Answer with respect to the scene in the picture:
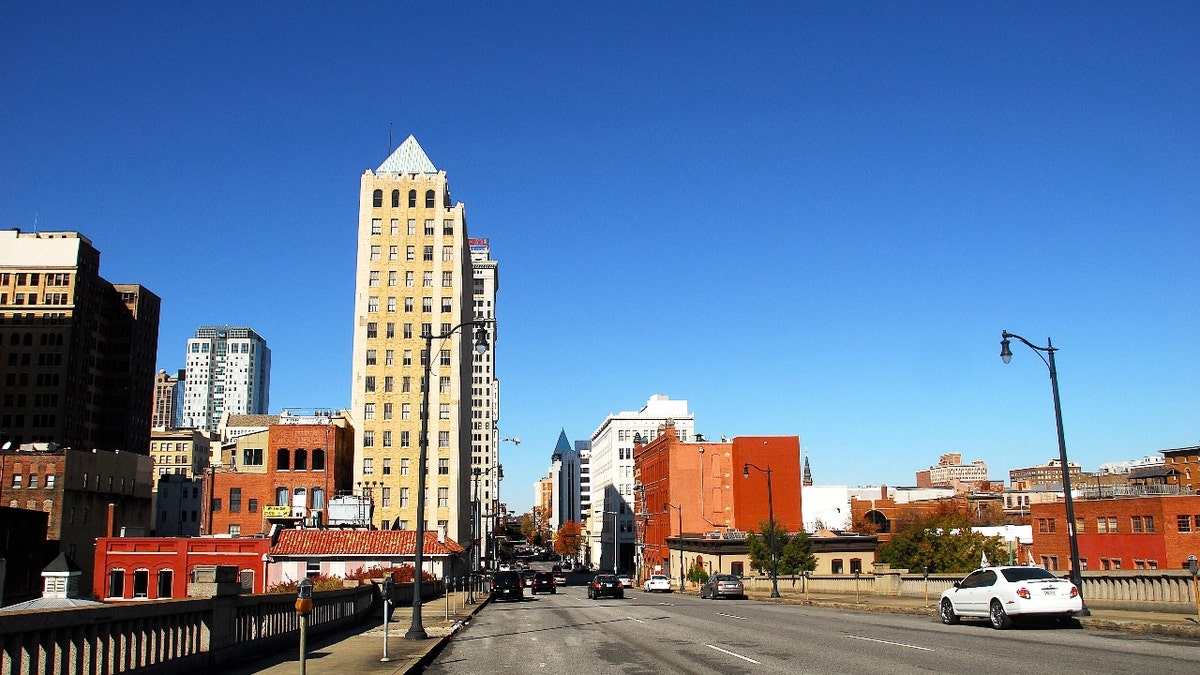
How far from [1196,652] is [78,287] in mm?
153070

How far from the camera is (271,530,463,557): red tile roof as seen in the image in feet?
209

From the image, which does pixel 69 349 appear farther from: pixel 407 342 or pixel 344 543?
pixel 344 543

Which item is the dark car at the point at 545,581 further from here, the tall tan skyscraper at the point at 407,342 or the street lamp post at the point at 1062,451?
the street lamp post at the point at 1062,451

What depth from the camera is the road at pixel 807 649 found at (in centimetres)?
1670

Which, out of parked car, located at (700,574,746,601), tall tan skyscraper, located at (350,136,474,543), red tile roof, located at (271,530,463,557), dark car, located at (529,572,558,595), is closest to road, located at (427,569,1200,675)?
parked car, located at (700,574,746,601)

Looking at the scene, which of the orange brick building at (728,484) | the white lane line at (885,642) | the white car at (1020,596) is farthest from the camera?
the orange brick building at (728,484)

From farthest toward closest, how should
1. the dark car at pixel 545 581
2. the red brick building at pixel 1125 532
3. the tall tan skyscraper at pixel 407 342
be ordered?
1. the tall tan skyscraper at pixel 407 342
2. the dark car at pixel 545 581
3. the red brick building at pixel 1125 532

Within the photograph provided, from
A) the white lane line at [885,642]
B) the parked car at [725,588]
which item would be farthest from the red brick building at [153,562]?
the white lane line at [885,642]

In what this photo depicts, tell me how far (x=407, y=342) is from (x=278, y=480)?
1902 cm

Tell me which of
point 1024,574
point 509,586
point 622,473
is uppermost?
point 622,473

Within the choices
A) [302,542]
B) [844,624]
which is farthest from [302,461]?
[844,624]

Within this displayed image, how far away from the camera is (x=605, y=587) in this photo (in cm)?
5988

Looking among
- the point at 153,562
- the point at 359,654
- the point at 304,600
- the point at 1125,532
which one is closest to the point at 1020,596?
the point at 359,654

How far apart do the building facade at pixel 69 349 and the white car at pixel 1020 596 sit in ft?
449
